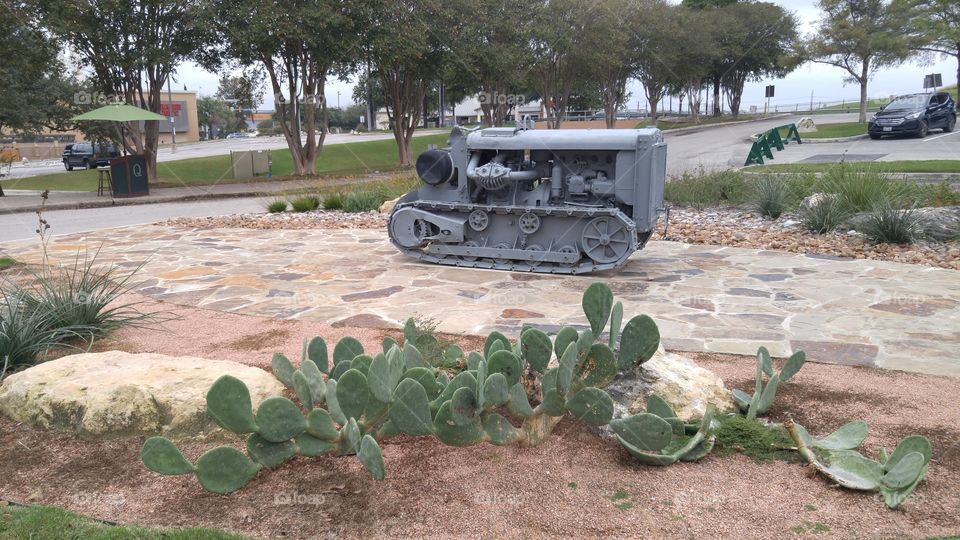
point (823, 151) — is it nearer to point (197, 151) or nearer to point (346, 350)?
point (346, 350)

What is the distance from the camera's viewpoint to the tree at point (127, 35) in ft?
66.0

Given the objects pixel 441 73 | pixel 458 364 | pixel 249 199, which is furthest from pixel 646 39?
pixel 458 364

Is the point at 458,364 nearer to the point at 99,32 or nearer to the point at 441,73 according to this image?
the point at 99,32

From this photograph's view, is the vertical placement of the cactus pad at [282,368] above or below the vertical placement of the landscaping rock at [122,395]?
above

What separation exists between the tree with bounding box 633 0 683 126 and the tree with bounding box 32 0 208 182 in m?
22.5

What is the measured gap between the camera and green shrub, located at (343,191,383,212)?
1485cm

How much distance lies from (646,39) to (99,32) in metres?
26.1

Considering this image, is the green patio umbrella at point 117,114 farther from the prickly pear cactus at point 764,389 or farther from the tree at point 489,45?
the prickly pear cactus at point 764,389

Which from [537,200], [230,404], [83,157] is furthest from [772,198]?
[83,157]

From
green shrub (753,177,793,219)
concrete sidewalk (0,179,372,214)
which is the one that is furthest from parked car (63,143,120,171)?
green shrub (753,177,793,219)

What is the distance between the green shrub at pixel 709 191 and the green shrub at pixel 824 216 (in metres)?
2.54

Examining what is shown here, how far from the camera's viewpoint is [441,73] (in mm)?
26844

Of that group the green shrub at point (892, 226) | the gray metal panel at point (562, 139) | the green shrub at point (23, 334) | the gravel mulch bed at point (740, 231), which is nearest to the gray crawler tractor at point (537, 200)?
the gray metal panel at point (562, 139)

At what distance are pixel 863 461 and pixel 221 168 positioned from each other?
30751mm
